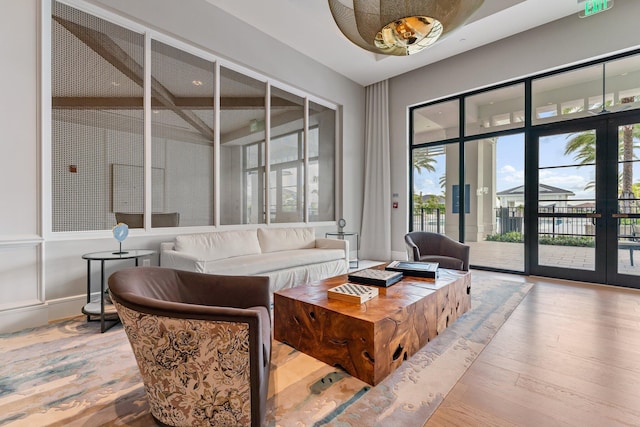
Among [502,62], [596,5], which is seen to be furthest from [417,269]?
[502,62]

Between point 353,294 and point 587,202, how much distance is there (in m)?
4.25

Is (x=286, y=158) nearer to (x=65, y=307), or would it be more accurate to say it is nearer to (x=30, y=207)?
(x=30, y=207)

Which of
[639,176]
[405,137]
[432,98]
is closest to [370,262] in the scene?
[405,137]

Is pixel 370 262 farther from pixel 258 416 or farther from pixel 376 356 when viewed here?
pixel 258 416

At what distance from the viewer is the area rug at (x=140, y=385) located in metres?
1.47

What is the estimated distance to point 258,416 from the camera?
126cm

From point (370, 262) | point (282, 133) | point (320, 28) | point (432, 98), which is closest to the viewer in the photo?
point (320, 28)

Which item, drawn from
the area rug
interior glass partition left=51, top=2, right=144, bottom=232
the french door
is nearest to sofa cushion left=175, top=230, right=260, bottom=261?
interior glass partition left=51, top=2, right=144, bottom=232

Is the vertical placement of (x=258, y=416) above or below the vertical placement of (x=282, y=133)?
below

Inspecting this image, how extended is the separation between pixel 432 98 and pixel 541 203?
8.55ft

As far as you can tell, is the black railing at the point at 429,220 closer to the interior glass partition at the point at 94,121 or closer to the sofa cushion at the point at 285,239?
the sofa cushion at the point at 285,239

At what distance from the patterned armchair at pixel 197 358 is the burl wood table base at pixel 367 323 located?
676 millimetres

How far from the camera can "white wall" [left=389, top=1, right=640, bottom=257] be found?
3.91 meters

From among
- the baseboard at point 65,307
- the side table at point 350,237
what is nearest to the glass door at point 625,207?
the side table at point 350,237
